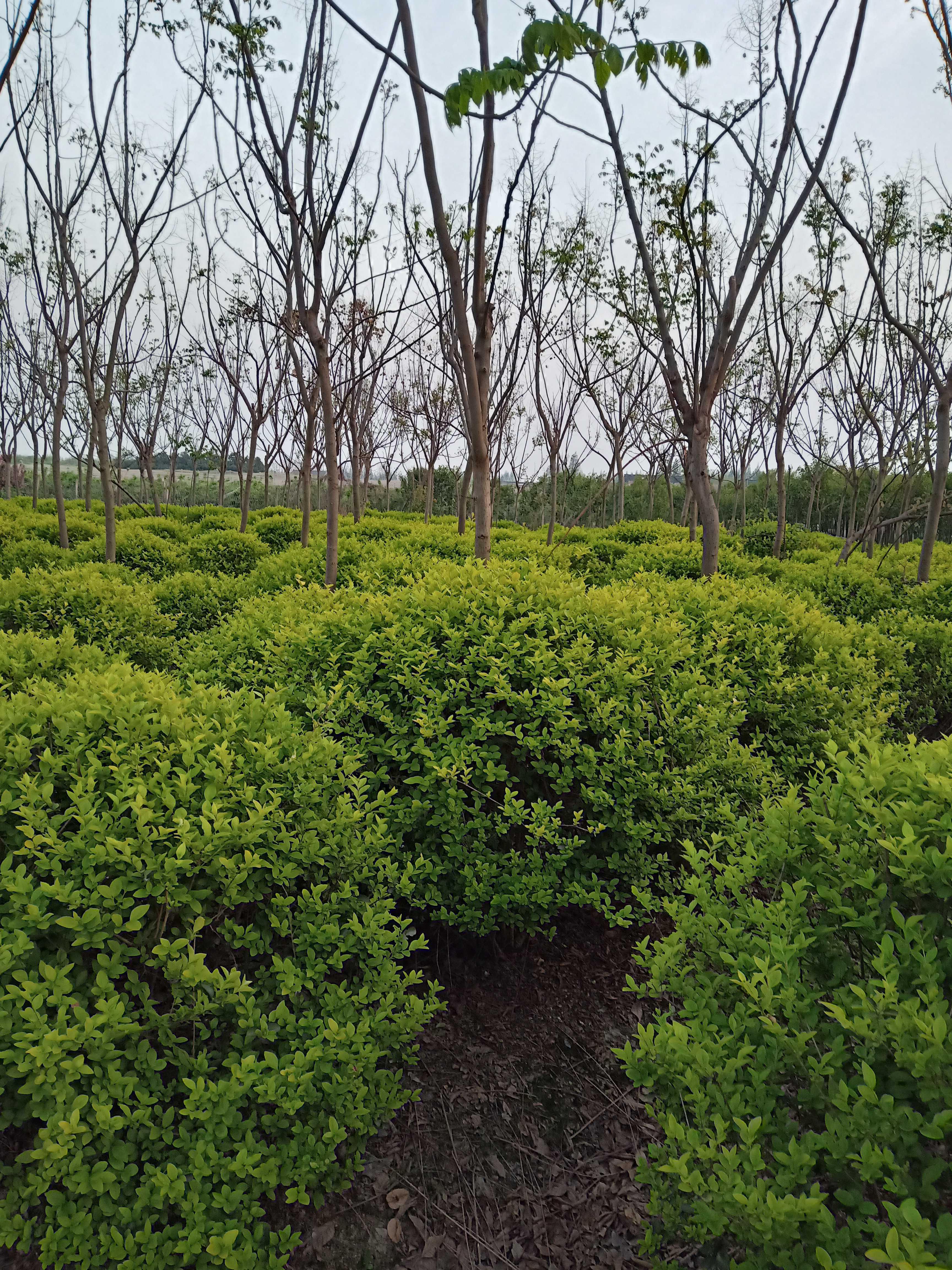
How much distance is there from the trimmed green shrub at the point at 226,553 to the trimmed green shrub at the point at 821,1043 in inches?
366

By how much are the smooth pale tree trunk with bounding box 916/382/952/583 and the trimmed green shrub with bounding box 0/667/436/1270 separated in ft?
20.3

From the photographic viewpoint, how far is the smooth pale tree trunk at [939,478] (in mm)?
5816

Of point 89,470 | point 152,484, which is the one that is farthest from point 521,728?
point 152,484

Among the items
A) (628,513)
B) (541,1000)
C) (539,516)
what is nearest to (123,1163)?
(541,1000)

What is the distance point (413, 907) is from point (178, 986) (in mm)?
1018

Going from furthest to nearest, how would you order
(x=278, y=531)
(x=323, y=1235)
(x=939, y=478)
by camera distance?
(x=278, y=531) → (x=939, y=478) → (x=323, y=1235)

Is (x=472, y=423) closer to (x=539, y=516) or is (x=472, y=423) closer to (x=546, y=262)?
(x=546, y=262)

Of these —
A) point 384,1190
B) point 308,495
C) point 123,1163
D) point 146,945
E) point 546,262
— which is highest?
point 546,262

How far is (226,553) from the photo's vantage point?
10.2 metres

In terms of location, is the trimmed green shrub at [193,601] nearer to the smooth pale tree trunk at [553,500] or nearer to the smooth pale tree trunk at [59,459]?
the smooth pale tree trunk at [59,459]

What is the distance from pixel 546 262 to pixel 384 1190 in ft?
38.1

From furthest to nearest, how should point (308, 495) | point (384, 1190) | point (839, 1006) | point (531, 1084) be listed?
point (308, 495) → point (531, 1084) → point (384, 1190) → point (839, 1006)

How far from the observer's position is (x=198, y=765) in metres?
1.71

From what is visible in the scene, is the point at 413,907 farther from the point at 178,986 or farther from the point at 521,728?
the point at 178,986
